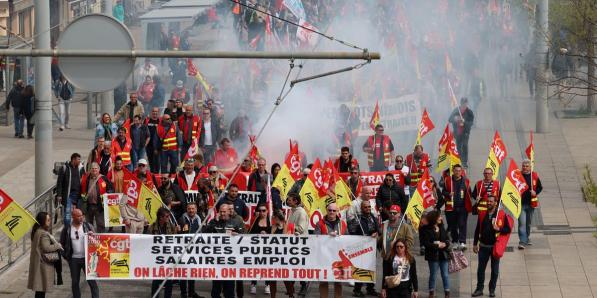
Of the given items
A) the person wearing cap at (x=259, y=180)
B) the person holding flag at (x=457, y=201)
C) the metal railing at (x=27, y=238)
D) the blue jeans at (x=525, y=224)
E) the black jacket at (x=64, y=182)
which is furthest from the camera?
the black jacket at (x=64, y=182)

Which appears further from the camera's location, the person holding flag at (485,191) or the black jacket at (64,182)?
the black jacket at (64,182)

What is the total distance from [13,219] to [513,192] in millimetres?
6465

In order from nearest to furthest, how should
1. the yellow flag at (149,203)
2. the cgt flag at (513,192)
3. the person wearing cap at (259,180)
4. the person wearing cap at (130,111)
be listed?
the cgt flag at (513,192) < the yellow flag at (149,203) < the person wearing cap at (259,180) < the person wearing cap at (130,111)

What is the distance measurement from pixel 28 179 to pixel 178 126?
334 centimetres

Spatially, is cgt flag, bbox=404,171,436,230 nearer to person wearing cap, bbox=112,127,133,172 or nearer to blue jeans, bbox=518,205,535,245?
blue jeans, bbox=518,205,535,245

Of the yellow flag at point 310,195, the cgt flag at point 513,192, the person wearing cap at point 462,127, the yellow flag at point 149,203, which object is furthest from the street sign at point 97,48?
the person wearing cap at point 462,127

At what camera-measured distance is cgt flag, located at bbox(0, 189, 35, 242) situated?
67.1ft

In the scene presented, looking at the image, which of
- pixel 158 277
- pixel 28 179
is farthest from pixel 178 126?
pixel 158 277

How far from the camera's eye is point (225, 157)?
86.4ft

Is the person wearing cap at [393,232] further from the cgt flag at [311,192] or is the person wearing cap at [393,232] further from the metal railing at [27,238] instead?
the metal railing at [27,238]

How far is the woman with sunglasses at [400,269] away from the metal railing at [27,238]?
18.4ft

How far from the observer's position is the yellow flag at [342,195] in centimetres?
2216

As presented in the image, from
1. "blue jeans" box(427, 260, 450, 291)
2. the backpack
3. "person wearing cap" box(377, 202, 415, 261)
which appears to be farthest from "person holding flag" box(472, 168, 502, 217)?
the backpack

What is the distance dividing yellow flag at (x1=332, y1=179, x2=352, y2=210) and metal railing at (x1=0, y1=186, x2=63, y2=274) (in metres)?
4.24
